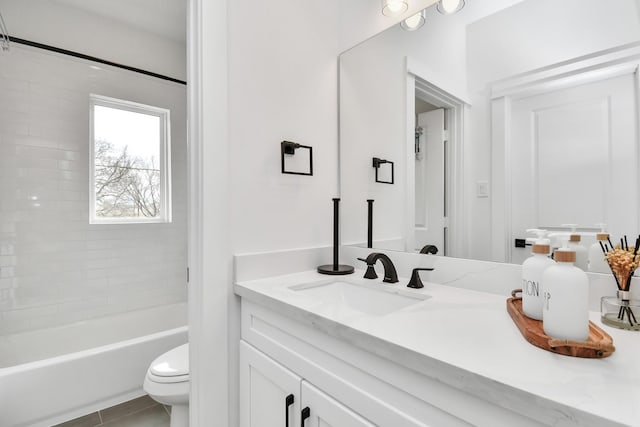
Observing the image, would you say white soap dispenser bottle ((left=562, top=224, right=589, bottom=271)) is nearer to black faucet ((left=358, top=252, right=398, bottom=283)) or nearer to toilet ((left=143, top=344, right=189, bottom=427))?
black faucet ((left=358, top=252, right=398, bottom=283))

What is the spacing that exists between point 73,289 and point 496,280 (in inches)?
110

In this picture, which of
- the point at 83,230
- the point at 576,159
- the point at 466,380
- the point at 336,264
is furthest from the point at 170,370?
the point at 576,159

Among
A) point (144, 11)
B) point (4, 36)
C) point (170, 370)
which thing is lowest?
point (170, 370)

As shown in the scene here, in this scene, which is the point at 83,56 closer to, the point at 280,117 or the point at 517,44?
the point at 280,117

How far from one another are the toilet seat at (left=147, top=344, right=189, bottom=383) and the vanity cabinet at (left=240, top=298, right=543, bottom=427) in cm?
43

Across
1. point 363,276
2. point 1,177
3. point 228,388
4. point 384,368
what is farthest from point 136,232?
point 384,368

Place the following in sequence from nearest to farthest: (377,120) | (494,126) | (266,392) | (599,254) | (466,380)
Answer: (466,380)
(599,254)
(266,392)
(494,126)
(377,120)

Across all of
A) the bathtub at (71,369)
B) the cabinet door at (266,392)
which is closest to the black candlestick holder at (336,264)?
the cabinet door at (266,392)

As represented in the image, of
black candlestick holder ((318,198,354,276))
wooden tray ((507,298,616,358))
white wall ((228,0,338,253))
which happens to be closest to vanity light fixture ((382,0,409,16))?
white wall ((228,0,338,253))

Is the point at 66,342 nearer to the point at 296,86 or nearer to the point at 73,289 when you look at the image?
the point at 73,289

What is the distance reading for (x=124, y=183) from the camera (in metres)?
2.57

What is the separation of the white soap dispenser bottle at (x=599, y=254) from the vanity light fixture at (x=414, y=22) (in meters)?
1.00

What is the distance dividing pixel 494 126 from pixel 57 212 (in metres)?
2.81

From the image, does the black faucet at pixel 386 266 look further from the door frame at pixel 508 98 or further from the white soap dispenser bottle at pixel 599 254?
the white soap dispenser bottle at pixel 599 254
